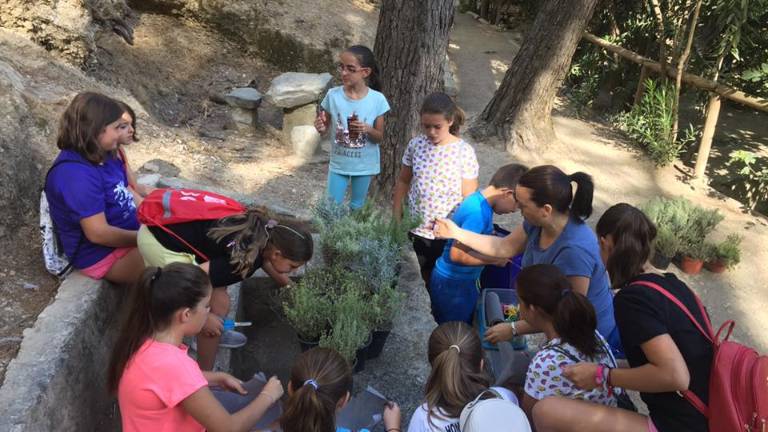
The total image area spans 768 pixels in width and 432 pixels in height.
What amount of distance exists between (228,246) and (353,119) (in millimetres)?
1503

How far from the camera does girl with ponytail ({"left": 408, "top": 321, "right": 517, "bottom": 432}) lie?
6.21 ft

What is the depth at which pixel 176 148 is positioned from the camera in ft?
17.3

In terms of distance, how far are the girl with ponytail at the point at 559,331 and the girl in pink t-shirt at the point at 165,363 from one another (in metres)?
1.07

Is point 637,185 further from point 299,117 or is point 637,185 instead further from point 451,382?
point 451,382

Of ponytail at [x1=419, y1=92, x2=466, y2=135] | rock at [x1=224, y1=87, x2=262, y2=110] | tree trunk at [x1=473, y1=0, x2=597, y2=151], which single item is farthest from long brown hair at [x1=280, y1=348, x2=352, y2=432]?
tree trunk at [x1=473, y1=0, x2=597, y2=151]

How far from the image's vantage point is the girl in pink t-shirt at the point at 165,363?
1.75 meters

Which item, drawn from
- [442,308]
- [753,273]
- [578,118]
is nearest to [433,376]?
[442,308]

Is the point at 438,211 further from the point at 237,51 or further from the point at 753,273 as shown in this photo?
the point at 237,51

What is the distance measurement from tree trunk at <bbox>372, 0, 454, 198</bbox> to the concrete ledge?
8.44 feet

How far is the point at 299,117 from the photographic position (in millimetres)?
6793

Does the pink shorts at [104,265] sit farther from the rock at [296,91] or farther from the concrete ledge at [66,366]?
the rock at [296,91]

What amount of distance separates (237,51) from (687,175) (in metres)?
6.66

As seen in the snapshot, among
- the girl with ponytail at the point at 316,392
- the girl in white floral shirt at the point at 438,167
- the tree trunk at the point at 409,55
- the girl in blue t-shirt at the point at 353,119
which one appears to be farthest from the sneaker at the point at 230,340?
the tree trunk at the point at 409,55

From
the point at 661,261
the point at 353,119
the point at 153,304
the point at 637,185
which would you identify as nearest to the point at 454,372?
the point at 153,304
